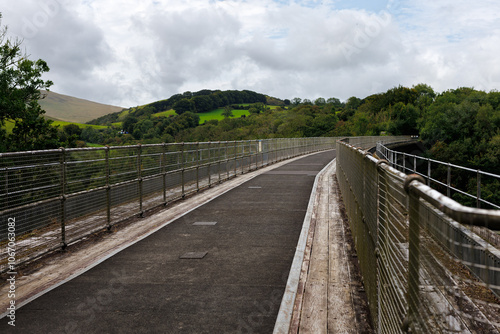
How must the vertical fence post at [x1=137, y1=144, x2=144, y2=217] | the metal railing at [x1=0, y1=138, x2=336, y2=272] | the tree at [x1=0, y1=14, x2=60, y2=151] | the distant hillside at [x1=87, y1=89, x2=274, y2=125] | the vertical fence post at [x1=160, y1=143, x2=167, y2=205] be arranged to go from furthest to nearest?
the distant hillside at [x1=87, y1=89, x2=274, y2=125]
the tree at [x1=0, y1=14, x2=60, y2=151]
the vertical fence post at [x1=160, y1=143, x2=167, y2=205]
the vertical fence post at [x1=137, y1=144, x2=144, y2=217]
the metal railing at [x1=0, y1=138, x2=336, y2=272]

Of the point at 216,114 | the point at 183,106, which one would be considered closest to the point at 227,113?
the point at 216,114

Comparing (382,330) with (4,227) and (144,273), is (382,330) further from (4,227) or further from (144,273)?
(4,227)

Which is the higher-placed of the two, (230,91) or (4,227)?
(230,91)

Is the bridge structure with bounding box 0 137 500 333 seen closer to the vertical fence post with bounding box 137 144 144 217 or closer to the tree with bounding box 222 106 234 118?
the vertical fence post with bounding box 137 144 144 217

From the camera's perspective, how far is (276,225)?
972 cm

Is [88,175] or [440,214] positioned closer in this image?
[440,214]

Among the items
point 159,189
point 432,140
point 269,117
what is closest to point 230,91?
point 269,117

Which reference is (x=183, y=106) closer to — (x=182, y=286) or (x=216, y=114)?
(x=216, y=114)

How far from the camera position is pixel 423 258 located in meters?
2.27

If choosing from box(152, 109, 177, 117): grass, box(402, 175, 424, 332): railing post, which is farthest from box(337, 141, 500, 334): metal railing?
box(152, 109, 177, 117): grass

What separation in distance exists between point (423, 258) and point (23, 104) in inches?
1271

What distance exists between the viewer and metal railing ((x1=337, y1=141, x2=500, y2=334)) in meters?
1.59

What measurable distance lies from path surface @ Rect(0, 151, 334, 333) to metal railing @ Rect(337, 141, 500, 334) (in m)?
1.62

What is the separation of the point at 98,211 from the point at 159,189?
10.3ft
